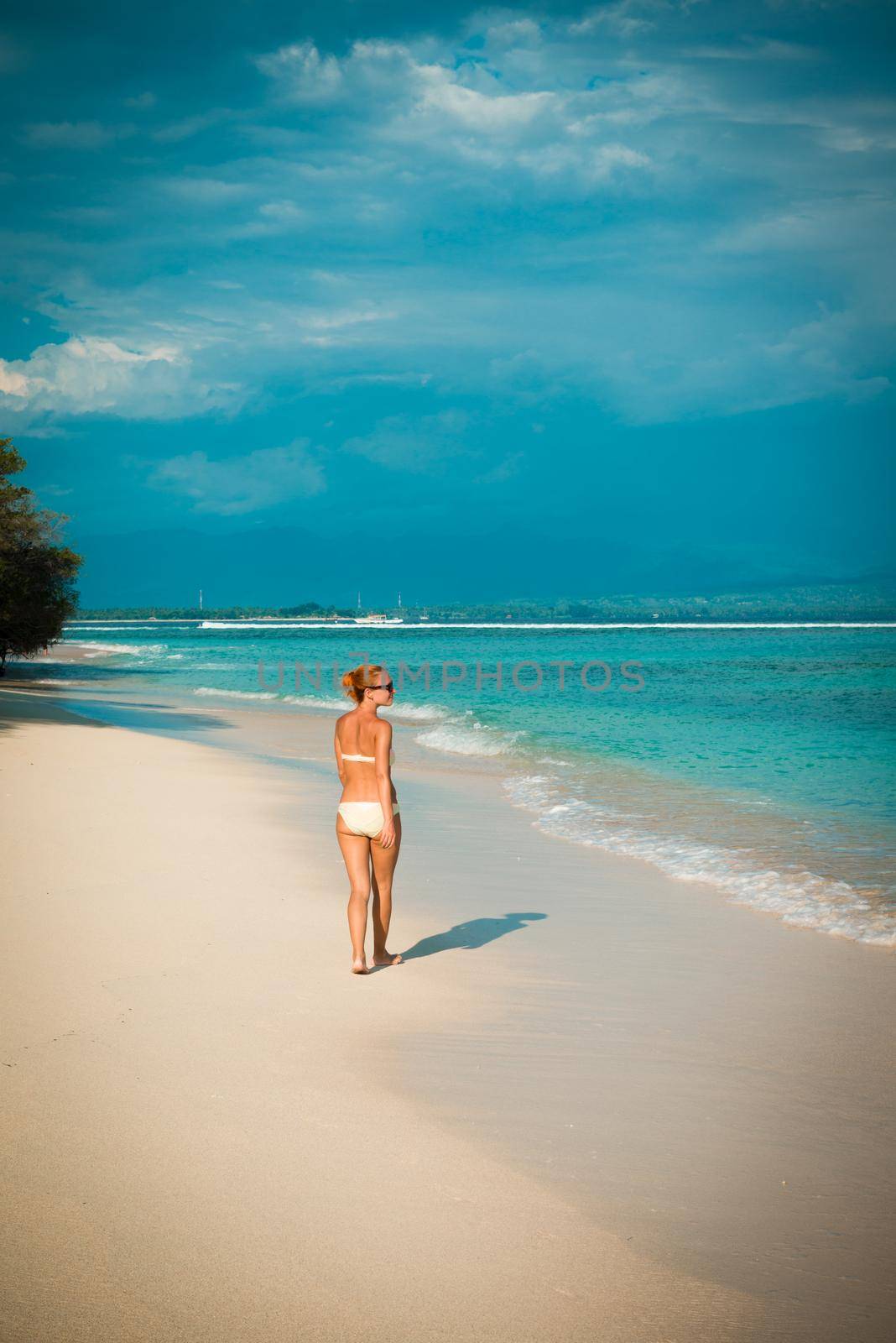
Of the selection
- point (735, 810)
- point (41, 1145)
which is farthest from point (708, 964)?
point (735, 810)

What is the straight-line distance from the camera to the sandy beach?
10.7 feet

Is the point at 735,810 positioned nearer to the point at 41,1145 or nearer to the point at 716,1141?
the point at 716,1141

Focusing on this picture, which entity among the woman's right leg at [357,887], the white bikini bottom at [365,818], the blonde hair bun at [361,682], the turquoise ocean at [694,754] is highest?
the blonde hair bun at [361,682]

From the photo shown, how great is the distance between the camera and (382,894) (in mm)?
6531

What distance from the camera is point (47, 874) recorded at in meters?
8.35

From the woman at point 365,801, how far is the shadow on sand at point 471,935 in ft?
1.98

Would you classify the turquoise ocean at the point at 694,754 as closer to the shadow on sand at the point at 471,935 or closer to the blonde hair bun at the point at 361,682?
the shadow on sand at the point at 471,935

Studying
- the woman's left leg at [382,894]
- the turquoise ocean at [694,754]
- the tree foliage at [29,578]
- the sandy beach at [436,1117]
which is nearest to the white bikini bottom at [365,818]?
the woman's left leg at [382,894]

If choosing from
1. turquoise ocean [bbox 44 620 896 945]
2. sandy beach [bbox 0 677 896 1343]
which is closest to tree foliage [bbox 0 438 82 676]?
turquoise ocean [bbox 44 620 896 945]

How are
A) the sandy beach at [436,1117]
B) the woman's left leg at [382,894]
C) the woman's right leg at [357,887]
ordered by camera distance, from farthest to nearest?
the woman's left leg at [382,894]
the woman's right leg at [357,887]
the sandy beach at [436,1117]

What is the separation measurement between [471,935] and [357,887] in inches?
55.5

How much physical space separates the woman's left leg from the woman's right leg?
0.07 metres

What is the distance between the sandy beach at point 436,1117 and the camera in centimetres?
326

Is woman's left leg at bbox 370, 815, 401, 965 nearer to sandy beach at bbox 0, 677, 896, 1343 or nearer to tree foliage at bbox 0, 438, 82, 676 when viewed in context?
sandy beach at bbox 0, 677, 896, 1343
